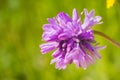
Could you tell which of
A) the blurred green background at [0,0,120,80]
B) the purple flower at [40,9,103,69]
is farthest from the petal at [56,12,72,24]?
the blurred green background at [0,0,120,80]

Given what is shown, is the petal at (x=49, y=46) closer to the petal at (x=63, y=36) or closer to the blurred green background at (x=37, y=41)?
the petal at (x=63, y=36)

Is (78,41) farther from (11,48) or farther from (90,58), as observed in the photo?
(11,48)

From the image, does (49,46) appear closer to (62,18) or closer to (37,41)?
(62,18)

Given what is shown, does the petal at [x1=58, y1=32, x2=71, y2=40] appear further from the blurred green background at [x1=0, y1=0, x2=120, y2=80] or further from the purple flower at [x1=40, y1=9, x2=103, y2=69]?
the blurred green background at [x1=0, y1=0, x2=120, y2=80]

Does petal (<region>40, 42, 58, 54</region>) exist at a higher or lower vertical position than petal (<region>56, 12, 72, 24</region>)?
lower

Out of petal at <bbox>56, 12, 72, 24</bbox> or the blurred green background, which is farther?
the blurred green background

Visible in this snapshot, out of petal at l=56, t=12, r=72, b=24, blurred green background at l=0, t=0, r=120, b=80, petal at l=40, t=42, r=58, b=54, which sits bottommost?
petal at l=40, t=42, r=58, b=54

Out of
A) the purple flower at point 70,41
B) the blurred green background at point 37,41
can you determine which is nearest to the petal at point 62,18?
the purple flower at point 70,41

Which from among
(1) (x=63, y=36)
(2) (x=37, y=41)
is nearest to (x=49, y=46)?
(1) (x=63, y=36)

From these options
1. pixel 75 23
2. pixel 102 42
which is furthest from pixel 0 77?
pixel 75 23
